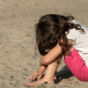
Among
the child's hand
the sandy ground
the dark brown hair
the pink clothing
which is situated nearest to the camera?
the dark brown hair

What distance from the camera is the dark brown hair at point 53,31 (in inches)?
114

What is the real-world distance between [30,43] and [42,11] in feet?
6.98

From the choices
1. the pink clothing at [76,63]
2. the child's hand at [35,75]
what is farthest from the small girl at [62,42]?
the child's hand at [35,75]

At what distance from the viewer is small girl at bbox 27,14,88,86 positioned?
2895 millimetres

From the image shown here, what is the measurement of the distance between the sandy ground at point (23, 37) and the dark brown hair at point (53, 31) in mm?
455

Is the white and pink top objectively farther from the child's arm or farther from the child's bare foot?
the child's bare foot

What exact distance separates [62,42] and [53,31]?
140 mm

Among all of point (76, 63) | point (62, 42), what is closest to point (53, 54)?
point (62, 42)

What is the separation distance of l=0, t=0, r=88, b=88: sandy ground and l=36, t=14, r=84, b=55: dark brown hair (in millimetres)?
455

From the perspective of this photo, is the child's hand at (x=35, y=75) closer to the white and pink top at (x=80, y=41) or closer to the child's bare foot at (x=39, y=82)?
the child's bare foot at (x=39, y=82)

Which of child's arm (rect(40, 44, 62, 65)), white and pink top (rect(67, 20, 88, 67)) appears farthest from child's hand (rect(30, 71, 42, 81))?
white and pink top (rect(67, 20, 88, 67))

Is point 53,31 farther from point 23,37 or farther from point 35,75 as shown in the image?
point 23,37

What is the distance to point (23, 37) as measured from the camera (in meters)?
4.95

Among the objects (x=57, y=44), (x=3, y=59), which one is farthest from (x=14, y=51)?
(x=57, y=44)
